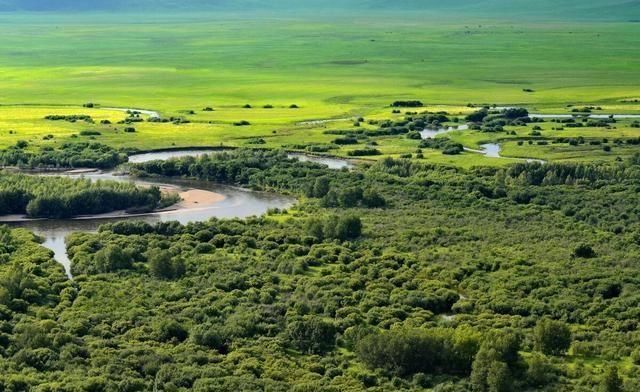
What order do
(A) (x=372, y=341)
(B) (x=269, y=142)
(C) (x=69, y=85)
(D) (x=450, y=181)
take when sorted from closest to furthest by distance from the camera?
(A) (x=372, y=341) < (D) (x=450, y=181) < (B) (x=269, y=142) < (C) (x=69, y=85)

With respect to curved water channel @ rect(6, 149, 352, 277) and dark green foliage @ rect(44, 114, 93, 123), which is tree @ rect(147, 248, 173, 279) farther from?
dark green foliage @ rect(44, 114, 93, 123)

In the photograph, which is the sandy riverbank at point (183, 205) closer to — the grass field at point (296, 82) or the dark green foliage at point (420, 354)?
the grass field at point (296, 82)

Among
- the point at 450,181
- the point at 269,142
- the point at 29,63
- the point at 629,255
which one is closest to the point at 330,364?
the point at 629,255

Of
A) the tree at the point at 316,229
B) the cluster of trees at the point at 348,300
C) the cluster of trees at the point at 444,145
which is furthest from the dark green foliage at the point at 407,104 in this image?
the tree at the point at 316,229

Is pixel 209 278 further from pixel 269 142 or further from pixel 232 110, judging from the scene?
pixel 232 110

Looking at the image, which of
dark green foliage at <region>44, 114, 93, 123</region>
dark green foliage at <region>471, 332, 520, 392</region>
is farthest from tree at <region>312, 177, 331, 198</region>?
dark green foliage at <region>44, 114, 93, 123</region>
